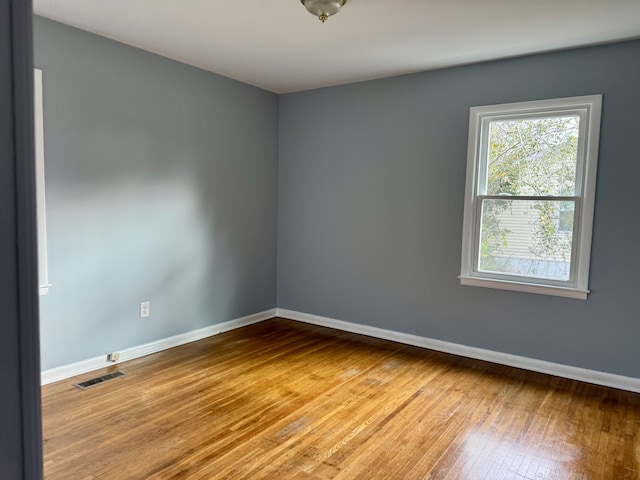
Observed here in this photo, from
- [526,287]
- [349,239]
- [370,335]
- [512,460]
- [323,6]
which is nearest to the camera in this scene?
[512,460]

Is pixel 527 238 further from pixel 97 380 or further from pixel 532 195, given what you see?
pixel 97 380

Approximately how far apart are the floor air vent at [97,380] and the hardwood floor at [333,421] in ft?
0.25

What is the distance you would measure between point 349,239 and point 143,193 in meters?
1.97

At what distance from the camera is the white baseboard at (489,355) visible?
321 cm

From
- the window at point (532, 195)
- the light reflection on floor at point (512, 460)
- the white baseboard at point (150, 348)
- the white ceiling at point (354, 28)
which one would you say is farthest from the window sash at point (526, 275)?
the white baseboard at point (150, 348)

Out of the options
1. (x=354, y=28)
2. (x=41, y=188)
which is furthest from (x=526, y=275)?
(x=41, y=188)

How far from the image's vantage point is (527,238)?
355cm

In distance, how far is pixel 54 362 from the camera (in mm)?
3078

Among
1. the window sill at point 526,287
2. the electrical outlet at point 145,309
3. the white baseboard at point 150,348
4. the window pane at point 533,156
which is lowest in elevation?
the white baseboard at point 150,348

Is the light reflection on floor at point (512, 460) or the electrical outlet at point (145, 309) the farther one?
the electrical outlet at point (145, 309)

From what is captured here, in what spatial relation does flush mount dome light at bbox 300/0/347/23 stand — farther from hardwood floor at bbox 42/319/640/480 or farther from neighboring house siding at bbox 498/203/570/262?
hardwood floor at bbox 42/319/640/480

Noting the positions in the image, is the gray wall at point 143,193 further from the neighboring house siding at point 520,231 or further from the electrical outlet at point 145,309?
the neighboring house siding at point 520,231

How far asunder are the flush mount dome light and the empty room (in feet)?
0.06

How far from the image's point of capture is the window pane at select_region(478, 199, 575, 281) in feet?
11.2
